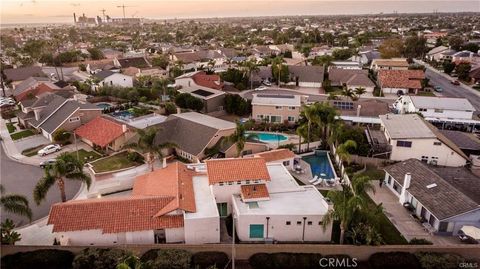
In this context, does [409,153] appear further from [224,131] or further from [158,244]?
[158,244]

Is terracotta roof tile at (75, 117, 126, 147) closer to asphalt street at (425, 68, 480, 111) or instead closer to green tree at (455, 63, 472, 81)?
asphalt street at (425, 68, 480, 111)

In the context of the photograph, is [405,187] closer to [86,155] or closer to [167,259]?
[167,259]

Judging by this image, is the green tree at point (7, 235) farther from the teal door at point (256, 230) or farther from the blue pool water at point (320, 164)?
the blue pool water at point (320, 164)

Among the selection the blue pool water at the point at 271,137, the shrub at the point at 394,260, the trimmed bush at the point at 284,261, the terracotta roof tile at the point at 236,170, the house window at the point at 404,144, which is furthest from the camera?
the blue pool water at the point at 271,137

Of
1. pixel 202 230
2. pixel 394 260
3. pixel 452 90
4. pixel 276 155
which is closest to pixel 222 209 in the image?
pixel 202 230

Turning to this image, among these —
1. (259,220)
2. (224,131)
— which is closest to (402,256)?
(259,220)

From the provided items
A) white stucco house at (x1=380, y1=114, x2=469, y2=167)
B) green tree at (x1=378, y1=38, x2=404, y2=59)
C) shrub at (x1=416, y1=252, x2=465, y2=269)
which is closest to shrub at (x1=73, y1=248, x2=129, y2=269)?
shrub at (x1=416, y1=252, x2=465, y2=269)
